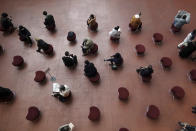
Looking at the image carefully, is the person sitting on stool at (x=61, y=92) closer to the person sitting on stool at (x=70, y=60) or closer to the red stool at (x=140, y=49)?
the person sitting on stool at (x=70, y=60)

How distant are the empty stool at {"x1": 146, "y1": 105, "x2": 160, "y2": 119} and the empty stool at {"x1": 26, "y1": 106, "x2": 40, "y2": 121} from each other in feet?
12.3

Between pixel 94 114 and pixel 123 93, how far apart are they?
49.7 inches

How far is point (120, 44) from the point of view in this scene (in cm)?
791

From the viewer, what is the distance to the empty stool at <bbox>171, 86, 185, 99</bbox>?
253 inches

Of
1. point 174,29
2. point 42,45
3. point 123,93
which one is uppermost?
point 174,29

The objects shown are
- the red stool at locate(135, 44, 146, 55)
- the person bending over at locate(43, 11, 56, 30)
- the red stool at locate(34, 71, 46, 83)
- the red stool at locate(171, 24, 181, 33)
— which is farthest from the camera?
the red stool at locate(171, 24, 181, 33)

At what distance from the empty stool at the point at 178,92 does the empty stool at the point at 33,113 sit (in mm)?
4806

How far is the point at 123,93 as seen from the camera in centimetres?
655

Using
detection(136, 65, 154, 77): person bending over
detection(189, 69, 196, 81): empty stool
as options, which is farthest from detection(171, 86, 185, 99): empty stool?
detection(136, 65, 154, 77): person bending over

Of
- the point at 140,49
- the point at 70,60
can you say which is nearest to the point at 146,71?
the point at 140,49

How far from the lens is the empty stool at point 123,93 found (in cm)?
650

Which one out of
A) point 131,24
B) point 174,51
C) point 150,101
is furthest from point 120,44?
point 150,101

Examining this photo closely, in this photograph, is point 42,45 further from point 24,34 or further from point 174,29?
point 174,29

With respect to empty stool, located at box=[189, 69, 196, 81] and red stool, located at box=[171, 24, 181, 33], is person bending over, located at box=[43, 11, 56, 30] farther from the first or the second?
empty stool, located at box=[189, 69, 196, 81]
